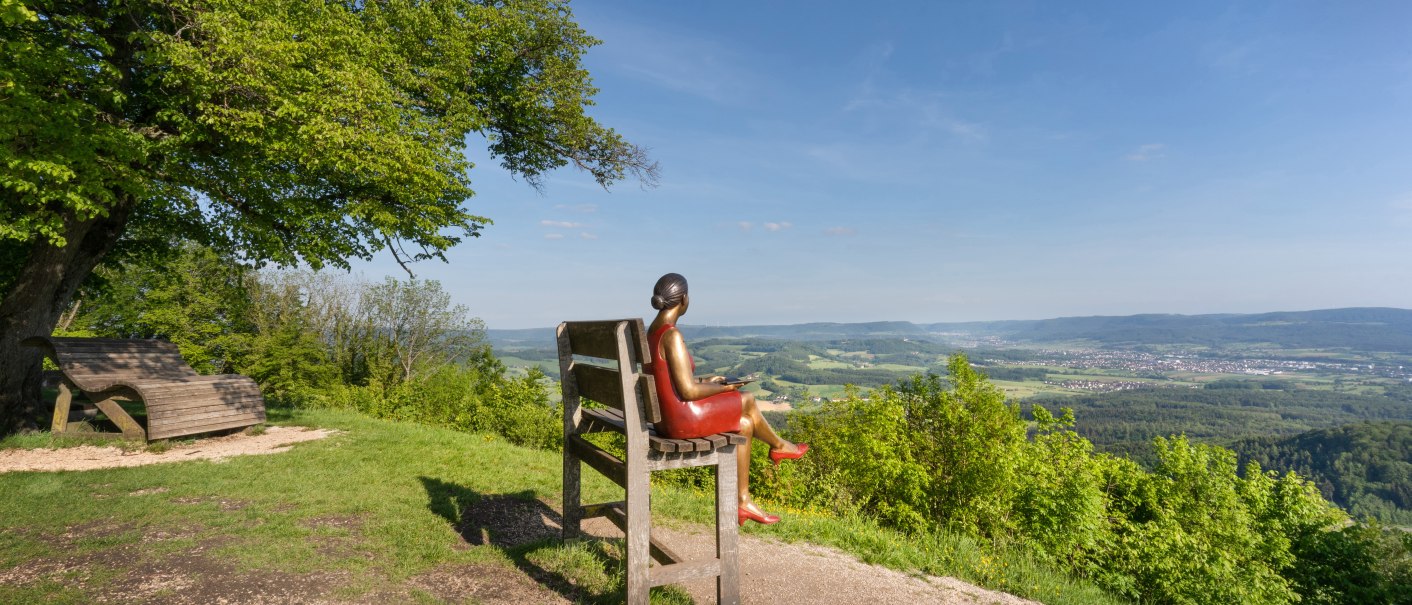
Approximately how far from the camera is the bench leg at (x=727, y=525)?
4242 mm

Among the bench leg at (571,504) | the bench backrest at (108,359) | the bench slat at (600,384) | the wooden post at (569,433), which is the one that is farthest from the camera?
the bench backrest at (108,359)

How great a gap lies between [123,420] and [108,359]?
2065 mm

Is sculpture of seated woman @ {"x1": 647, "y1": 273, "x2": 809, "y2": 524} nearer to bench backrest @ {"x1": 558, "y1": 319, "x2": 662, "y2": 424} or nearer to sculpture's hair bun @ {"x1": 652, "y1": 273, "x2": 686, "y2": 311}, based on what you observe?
sculpture's hair bun @ {"x1": 652, "y1": 273, "x2": 686, "y2": 311}

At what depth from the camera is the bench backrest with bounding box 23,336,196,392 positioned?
10367 mm

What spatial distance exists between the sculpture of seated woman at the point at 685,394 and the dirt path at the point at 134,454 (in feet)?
28.6

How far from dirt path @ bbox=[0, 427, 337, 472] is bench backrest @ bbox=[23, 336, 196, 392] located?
1342 millimetres

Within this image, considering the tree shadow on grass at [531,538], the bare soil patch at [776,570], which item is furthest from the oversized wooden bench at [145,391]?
the bare soil patch at [776,570]

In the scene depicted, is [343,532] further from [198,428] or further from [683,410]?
[198,428]

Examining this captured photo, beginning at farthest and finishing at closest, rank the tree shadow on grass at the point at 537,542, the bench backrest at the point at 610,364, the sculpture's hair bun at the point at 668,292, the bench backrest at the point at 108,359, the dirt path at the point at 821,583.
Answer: the bench backrest at the point at 108,359 → the dirt path at the point at 821,583 → the tree shadow on grass at the point at 537,542 → the sculpture's hair bun at the point at 668,292 → the bench backrest at the point at 610,364

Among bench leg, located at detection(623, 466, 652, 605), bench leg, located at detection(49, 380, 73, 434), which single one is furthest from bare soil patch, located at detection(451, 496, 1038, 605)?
bench leg, located at detection(49, 380, 73, 434)

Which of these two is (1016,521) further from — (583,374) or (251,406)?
(251,406)

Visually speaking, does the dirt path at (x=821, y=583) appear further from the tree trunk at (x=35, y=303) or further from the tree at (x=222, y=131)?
the tree trunk at (x=35, y=303)

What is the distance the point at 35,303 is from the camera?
1043 centimetres

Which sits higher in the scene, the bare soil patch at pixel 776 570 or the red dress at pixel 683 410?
the red dress at pixel 683 410
